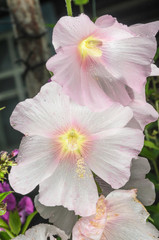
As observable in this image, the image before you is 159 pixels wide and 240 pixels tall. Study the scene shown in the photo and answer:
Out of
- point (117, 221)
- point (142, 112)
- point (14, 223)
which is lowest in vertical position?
point (14, 223)

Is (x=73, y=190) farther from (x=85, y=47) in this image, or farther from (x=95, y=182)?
(x=85, y=47)

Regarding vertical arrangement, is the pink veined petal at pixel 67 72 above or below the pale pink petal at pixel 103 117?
above

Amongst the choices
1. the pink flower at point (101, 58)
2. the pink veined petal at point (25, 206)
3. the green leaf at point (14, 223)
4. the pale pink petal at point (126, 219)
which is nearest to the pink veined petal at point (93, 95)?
the pink flower at point (101, 58)

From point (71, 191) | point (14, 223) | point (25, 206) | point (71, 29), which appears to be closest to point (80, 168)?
point (71, 191)

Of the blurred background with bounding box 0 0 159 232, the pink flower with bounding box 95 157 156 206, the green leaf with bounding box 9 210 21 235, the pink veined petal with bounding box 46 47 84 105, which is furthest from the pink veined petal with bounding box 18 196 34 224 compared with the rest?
the pink veined petal with bounding box 46 47 84 105

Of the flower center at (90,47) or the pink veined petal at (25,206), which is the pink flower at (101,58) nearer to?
the flower center at (90,47)

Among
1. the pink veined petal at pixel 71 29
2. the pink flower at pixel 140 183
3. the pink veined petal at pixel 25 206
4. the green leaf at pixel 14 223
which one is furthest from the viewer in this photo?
the pink veined petal at pixel 25 206

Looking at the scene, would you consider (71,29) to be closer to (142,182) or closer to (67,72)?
(67,72)
